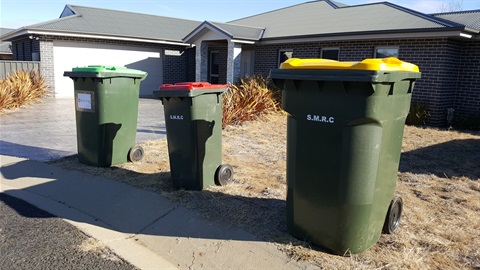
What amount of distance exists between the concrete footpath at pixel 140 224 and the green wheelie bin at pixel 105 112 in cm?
51

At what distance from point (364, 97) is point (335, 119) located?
294 mm

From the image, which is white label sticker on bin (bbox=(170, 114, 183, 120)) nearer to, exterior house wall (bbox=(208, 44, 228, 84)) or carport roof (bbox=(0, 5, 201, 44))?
carport roof (bbox=(0, 5, 201, 44))

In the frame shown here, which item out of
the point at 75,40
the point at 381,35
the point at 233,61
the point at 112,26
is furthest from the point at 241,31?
the point at 75,40

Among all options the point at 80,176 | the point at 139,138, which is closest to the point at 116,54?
the point at 139,138

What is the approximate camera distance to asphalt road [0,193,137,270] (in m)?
3.55

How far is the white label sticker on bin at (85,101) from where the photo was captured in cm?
622

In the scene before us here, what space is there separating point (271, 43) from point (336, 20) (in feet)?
9.00

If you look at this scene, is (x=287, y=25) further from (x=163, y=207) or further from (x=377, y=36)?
(x=163, y=207)

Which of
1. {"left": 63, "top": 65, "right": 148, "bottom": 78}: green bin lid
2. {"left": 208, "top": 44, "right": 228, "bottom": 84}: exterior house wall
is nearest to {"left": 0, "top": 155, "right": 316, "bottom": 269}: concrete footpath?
{"left": 63, "top": 65, "right": 148, "bottom": 78}: green bin lid

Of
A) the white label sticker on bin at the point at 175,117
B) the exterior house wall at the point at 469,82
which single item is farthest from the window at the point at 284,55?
the white label sticker on bin at the point at 175,117

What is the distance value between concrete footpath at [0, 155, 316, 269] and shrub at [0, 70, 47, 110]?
26.3 feet

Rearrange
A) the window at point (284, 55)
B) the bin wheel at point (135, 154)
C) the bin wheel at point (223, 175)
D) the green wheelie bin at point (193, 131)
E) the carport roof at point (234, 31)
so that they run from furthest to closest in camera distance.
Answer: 1. the window at point (284, 55)
2. the carport roof at point (234, 31)
3. the bin wheel at point (135, 154)
4. the bin wheel at point (223, 175)
5. the green wheelie bin at point (193, 131)

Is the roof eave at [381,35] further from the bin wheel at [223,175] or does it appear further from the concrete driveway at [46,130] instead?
the bin wheel at [223,175]

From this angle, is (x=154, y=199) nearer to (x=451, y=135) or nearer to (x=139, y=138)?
(x=139, y=138)
